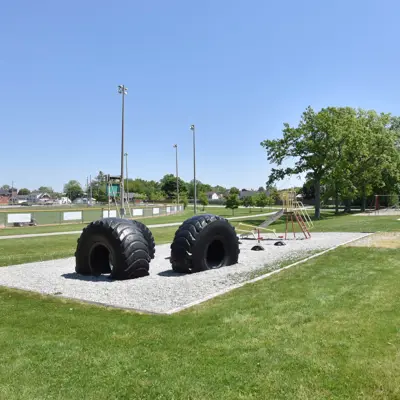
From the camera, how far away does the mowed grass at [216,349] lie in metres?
4.01

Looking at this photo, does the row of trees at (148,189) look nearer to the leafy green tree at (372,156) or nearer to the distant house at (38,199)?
Result: the distant house at (38,199)

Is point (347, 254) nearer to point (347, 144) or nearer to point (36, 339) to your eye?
point (36, 339)

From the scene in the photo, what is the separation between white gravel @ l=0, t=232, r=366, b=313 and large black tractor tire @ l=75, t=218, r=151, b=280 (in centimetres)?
30

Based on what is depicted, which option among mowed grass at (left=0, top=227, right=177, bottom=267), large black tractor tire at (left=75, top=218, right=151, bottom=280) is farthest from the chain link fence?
large black tractor tire at (left=75, top=218, right=151, bottom=280)

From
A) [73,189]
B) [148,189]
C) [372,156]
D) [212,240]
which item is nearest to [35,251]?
[212,240]

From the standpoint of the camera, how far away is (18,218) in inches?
1335

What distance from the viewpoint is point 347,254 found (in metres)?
13.4

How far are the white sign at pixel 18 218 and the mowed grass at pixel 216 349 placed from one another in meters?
28.0

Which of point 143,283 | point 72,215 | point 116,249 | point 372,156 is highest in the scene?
point 372,156

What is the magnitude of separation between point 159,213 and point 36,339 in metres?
46.0

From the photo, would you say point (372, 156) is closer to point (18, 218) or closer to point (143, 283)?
point (18, 218)

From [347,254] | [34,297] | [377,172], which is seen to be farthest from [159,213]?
[34,297]

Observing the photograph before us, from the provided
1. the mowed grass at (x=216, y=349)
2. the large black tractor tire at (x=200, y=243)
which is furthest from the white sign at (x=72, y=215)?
the mowed grass at (x=216, y=349)

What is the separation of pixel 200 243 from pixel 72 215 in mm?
29052
